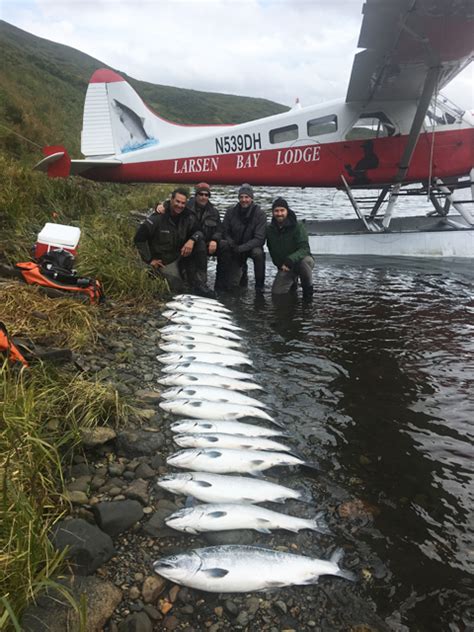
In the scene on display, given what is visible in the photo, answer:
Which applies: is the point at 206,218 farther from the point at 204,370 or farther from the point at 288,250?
the point at 204,370

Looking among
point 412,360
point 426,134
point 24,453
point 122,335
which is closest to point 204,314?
point 122,335

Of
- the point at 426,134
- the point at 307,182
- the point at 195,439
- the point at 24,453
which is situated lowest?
the point at 195,439

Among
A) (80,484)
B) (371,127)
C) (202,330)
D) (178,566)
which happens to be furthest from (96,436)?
(371,127)

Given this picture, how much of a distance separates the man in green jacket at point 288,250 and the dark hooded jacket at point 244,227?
18 cm

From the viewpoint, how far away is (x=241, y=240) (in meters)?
7.61

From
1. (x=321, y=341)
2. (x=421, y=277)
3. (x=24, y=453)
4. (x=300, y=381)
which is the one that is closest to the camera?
(x=24, y=453)

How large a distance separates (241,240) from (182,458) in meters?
5.14

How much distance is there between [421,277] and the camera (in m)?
8.80

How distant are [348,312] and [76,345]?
13.6 feet

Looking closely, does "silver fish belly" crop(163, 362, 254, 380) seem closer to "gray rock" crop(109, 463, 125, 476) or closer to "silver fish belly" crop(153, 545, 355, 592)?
"gray rock" crop(109, 463, 125, 476)

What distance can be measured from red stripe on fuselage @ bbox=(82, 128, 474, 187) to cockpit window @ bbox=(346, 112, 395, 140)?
158 millimetres

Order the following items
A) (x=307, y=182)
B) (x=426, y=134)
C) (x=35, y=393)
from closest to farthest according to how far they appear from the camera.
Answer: (x=35, y=393) < (x=426, y=134) < (x=307, y=182)

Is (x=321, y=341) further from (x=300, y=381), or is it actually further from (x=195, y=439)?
(x=195, y=439)

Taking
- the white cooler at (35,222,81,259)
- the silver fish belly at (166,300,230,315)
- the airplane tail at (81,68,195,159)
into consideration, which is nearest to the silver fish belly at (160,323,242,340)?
the silver fish belly at (166,300,230,315)
